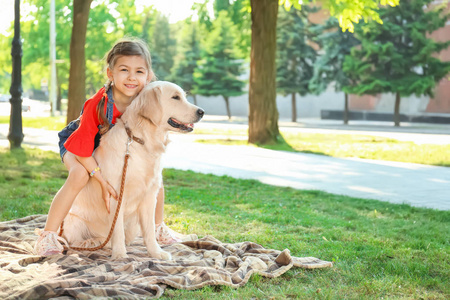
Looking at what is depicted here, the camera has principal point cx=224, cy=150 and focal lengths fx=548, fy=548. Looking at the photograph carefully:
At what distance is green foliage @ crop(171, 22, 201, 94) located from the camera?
140ft

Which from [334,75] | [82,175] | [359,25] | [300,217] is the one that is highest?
[359,25]

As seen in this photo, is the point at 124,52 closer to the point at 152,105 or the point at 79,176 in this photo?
the point at 152,105

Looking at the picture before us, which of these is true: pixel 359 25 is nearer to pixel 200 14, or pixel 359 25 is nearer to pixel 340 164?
pixel 200 14

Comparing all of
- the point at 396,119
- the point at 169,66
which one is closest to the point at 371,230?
the point at 396,119

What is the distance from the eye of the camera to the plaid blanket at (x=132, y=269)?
11.8 ft

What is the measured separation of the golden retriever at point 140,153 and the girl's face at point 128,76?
0.63 ft

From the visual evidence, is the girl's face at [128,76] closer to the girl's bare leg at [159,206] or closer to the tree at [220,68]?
the girl's bare leg at [159,206]

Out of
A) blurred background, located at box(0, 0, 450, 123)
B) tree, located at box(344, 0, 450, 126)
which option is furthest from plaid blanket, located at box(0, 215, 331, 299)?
tree, located at box(344, 0, 450, 126)

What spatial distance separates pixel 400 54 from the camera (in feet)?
93.0

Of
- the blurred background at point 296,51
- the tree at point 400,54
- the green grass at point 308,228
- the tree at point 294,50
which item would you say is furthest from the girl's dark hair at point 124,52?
the tree at point 294,50

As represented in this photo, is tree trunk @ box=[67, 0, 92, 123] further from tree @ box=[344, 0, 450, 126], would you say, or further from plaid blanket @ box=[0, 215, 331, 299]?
tree @ box=[344, 0, 450, 126]

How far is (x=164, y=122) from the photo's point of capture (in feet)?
14.2

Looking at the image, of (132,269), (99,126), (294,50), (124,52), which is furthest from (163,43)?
(132,269)

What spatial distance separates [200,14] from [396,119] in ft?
47.7
